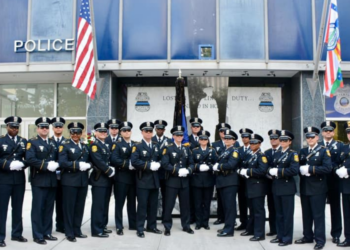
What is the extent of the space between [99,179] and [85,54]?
15.1ft

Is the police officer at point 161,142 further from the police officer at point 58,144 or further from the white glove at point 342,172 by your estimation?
the white glove at point 342,172

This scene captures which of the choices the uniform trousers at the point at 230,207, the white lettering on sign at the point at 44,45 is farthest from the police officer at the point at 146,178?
the white lettering on sign at the point at 44,45

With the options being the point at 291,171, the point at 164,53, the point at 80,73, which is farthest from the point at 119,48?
the point at 291,171

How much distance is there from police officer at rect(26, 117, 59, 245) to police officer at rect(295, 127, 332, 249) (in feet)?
13.1

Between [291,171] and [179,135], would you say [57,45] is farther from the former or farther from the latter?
[291,171]

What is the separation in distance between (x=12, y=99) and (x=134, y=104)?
4.38 meters

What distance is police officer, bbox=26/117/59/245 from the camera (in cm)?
609

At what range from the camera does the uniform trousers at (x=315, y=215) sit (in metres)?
6.05

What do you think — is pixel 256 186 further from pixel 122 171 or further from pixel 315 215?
pixel 122 171

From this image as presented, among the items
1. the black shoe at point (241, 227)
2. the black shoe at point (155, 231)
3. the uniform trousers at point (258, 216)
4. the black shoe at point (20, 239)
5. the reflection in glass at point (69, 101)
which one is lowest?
the black shoe at point (241, 227)

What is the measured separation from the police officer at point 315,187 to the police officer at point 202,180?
68.4 inches

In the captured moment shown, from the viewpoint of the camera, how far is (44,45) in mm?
11789

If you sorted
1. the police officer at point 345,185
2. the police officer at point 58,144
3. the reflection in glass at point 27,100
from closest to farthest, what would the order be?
the police officer at point 345,185 < the police officer at point 58,144 < the reflection in glass at point 27,100

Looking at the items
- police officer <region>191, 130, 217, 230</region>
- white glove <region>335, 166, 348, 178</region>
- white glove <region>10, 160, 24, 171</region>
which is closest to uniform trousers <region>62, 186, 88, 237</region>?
white glove <region>10, 160, 24, 171</region>
